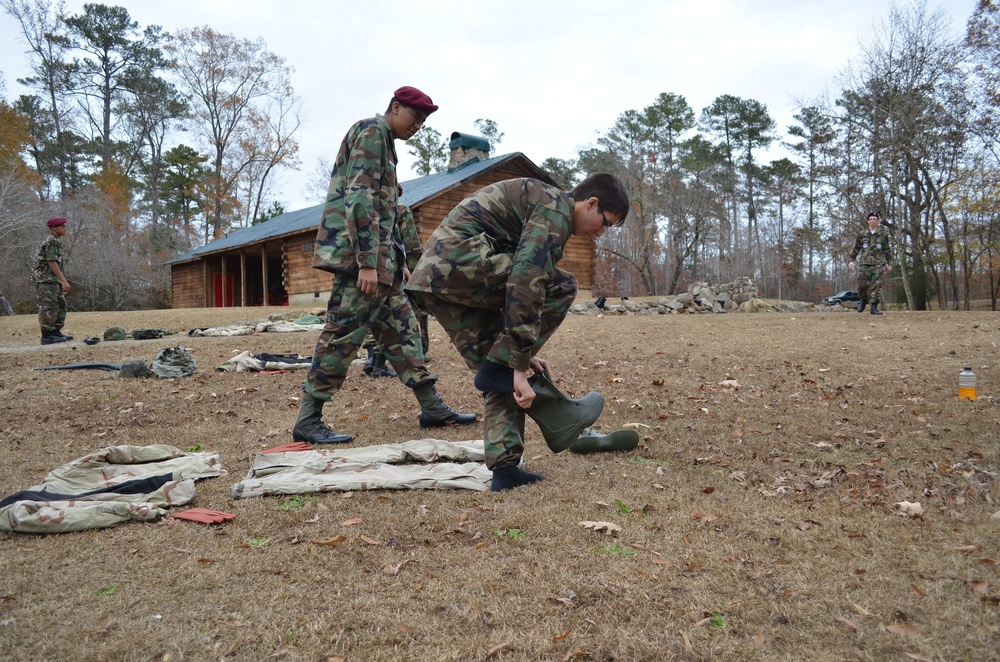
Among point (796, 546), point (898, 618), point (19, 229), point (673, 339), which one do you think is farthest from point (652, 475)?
point (19, 229)

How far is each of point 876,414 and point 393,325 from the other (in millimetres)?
3876

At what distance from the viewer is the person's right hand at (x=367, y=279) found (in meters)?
4.20

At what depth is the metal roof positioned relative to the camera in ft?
73.0

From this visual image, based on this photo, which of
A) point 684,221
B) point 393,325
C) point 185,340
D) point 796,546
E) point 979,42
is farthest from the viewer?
point 684,221

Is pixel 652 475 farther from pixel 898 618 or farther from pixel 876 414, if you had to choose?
pixel 876 414

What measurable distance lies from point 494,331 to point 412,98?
1864 mm

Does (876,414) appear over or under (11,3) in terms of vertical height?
under

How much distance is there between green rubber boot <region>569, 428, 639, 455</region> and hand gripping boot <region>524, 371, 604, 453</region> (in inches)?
23.3

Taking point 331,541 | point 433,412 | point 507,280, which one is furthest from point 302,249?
point 331,541

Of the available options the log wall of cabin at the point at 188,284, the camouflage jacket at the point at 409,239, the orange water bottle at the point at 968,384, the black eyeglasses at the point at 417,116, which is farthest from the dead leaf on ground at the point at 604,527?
the log wall of cabin at the point at 188,284

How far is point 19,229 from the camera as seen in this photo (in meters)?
26.2

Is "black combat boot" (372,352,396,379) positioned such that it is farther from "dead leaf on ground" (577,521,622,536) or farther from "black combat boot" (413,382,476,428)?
"dead leaf on ground" (577,521,622,536)

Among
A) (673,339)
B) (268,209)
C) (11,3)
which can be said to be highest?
(11,3)

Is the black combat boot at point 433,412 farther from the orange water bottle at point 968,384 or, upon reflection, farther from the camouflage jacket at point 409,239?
the orange water bottle at point 968,384
